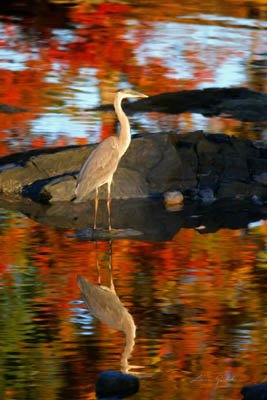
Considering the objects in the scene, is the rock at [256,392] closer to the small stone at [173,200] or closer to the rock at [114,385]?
the rock at [114,385]

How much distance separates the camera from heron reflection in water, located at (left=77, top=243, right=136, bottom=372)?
30.3 feet

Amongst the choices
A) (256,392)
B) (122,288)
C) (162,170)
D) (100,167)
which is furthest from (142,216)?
(256,392)

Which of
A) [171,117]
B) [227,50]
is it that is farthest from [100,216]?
[227,50]

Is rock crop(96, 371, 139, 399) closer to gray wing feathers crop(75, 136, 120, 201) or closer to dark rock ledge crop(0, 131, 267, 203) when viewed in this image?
gray wing feathers crop(75, 136, 120, 201)

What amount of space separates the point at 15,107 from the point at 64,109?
0.75 m

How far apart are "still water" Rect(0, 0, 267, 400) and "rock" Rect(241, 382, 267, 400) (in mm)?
145

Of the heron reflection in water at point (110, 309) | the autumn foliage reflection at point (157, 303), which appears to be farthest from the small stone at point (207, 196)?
the heron reflection in water at point (110, 309)

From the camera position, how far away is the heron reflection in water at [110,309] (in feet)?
30.3

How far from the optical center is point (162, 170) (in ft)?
47.9

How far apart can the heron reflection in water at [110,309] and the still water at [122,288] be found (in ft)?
0.06

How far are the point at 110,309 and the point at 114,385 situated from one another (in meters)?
2.14

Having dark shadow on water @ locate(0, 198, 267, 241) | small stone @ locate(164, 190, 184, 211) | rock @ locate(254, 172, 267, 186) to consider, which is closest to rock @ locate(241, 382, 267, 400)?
dark shadow on water @ locate(0, 198, 267, 241)

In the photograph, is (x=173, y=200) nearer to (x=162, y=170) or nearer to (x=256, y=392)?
(x=162, y=170)

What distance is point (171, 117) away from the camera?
18.5 meters
